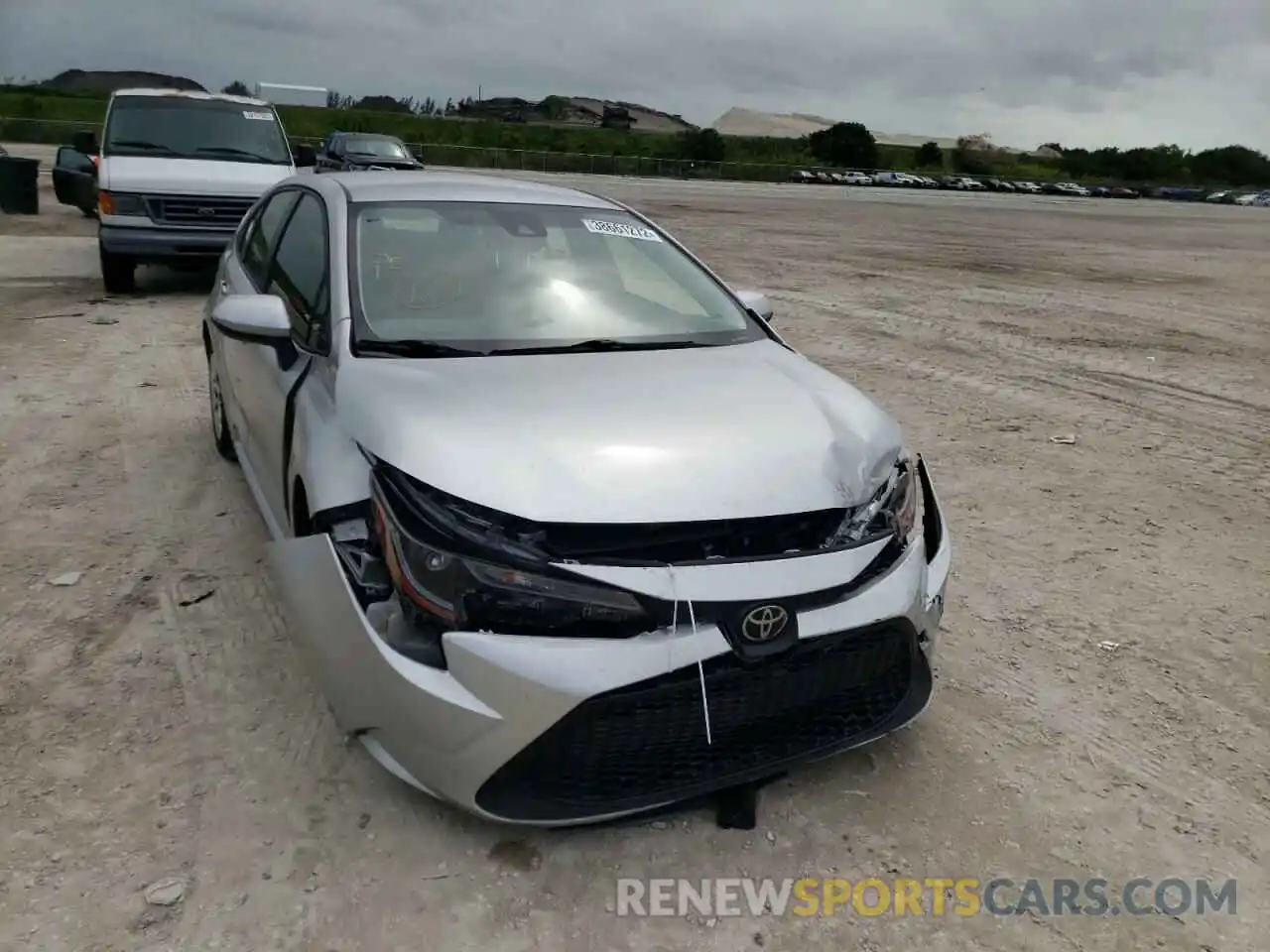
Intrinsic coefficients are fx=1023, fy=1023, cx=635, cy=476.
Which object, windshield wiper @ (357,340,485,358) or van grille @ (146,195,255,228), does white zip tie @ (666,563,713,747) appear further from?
van grille @ (146,195,255,228)

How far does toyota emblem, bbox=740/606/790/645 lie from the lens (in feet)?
8.04

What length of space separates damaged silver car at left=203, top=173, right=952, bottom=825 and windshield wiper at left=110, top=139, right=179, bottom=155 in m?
8.42

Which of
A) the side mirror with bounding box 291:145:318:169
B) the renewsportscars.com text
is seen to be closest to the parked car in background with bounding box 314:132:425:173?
the side mirror with bounding box 291:145:318:169

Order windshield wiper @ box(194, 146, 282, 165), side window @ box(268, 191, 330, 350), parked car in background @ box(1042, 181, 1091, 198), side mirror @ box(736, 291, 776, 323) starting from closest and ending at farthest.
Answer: side window @ box(268, 191, 330, 350) < side mirror @ box(736, 291, 776, 323) < windshield wiper @ box(194, 146, 282, 165) < parked car in background @ box(1042, 181, 1091, 198)

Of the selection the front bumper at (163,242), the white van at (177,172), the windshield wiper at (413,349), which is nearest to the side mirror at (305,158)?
the white van at (177,172)

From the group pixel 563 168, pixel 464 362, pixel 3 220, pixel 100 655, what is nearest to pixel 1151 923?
pixel 464 362

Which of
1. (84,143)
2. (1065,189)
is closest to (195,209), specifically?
(84,143)

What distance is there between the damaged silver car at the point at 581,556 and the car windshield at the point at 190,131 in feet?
27.8

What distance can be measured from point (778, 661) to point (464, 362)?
1401 mm

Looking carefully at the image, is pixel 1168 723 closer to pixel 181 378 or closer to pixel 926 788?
pixel 926 788

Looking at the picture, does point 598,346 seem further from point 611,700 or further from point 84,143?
point 84,143

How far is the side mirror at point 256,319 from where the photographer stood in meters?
3.50

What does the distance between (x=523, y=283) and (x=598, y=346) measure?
1.53 feet

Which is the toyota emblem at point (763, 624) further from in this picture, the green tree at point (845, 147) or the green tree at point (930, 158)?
the green tree at point (930, 158)
